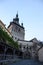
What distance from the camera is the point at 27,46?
5403 centimetres

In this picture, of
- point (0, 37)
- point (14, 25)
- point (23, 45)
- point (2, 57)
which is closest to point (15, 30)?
point (14, 25)

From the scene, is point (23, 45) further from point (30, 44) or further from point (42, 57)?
point (42, 57)

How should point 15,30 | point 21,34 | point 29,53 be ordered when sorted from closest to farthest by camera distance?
point 29,53
point 15,30
point 21,34

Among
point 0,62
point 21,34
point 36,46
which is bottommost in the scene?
point 0,62

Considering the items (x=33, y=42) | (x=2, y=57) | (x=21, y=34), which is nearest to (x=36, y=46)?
(x=33, y=42)

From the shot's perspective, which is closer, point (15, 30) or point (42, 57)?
point (42, 57)

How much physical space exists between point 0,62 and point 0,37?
9.35m

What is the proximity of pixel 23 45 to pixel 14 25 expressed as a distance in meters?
8.77

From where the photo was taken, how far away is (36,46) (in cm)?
5400

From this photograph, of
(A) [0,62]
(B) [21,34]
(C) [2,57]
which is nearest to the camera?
(A) [0,62]

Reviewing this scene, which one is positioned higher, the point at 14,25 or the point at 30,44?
the point at 14,25

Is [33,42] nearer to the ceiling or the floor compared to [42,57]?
nearer to the ceiling

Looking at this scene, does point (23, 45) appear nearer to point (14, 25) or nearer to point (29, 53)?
point (29, 53)

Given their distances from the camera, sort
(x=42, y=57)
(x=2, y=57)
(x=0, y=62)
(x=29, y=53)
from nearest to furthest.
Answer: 1. (x=0, y=62)
2. (x=2, y=57)
3. (x=42, y=57)
4. (x=29, y=53)
